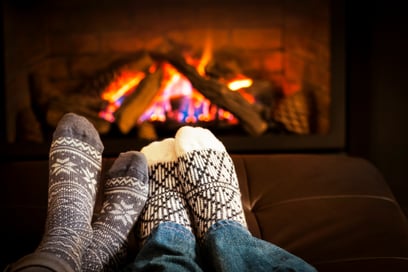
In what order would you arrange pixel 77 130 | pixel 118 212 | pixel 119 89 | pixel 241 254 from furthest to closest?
pixel 119 89 < pixel 77 130 < pixel 118 212 < pixel 241 254

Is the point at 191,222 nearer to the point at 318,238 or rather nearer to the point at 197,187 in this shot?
the point at 197,187

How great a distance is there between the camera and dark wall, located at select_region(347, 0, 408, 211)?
177 cm

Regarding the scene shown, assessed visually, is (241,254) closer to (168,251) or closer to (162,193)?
(168,251)

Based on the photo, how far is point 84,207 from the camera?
1.15 meters

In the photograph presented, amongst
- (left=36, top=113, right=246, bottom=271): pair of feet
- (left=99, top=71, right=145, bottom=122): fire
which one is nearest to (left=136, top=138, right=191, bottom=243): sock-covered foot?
(left=36, top=113, right=246, bottom=271): pair of feet

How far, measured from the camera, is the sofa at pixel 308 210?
Answer: 1118 millimetres

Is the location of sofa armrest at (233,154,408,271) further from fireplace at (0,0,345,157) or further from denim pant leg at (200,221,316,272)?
fireplace at (0,0,345,157)

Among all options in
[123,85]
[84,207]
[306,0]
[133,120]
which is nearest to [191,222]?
[84,207]

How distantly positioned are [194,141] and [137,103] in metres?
0.56

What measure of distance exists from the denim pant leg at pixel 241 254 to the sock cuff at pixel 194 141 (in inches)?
9.8

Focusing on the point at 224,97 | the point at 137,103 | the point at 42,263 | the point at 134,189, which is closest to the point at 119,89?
the point at 137,103

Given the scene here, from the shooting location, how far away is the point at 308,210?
1250mm

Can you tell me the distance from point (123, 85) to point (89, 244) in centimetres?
94

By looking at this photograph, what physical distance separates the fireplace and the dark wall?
59mm
